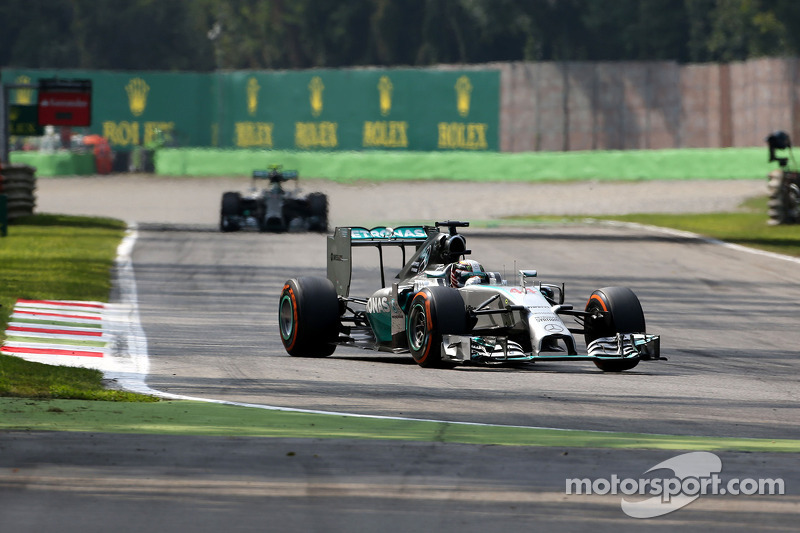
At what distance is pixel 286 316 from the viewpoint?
14336mm

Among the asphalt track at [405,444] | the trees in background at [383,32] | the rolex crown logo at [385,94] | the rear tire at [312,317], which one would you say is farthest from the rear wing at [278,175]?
the trees in background at [383,32]

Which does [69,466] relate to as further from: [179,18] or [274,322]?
[179,18]

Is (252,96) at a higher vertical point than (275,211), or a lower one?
higher

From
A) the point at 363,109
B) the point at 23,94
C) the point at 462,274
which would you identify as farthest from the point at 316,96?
the point at 462,274

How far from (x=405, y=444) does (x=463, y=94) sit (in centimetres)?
5573

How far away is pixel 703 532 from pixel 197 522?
241cm

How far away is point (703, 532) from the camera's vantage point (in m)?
6.44

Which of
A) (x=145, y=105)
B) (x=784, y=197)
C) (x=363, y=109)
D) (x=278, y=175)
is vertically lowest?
(x=784, y=197)

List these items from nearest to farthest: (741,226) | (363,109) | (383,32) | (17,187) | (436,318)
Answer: (436,318) < (17,187) < (741,226) < (363,109) < (383,32)

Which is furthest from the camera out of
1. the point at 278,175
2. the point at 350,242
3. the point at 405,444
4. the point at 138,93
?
the point at 138,93

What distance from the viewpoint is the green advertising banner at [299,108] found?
63.4 metres

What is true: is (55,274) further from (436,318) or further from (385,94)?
(385,94)

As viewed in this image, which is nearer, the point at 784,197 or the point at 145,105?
the point at 784,197

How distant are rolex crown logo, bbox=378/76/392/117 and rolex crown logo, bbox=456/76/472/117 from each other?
3592 mm
